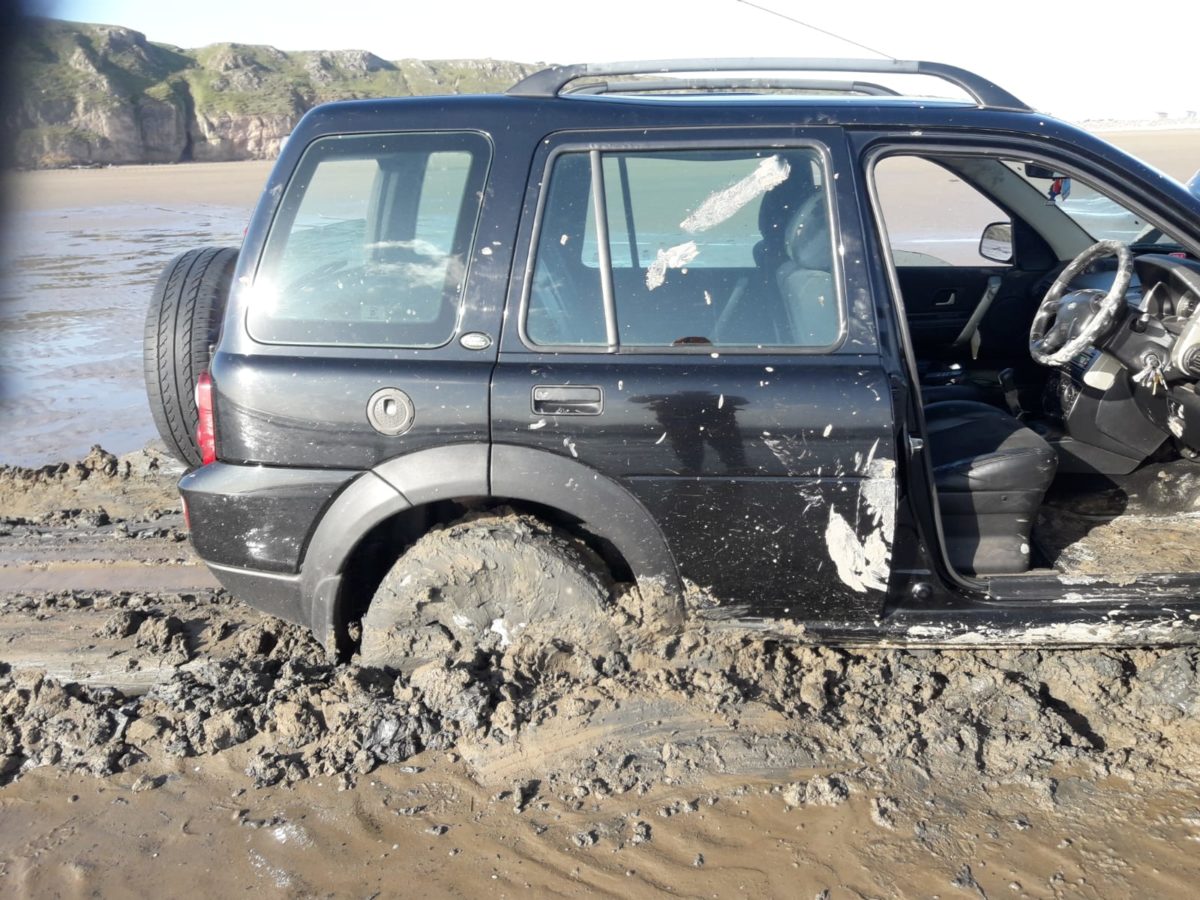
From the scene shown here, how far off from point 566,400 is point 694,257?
582 millimetres

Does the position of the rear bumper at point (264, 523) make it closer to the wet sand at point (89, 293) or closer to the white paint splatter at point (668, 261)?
the white paint splatter at point (668, 261)

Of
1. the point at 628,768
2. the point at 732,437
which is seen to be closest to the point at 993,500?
the point at 732,437

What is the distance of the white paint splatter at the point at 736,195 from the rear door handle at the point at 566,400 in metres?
0.60

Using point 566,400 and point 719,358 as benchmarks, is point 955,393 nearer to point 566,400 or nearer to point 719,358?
point 719,358

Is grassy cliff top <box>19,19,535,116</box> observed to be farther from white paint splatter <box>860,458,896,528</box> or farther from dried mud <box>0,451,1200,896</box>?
white paint splatter <box>860,458,896,528</box>

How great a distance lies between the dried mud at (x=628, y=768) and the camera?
8.45 ft

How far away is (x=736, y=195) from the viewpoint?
114 inches

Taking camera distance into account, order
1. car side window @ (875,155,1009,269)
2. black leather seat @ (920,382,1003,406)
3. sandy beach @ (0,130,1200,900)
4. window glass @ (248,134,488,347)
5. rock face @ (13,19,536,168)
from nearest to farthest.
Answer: sandy beach @ (0,130,1200,900) < window glass @ (248,134,488,347) < black leather seat @ (920,382,1003,406) < car side window @ (875,155,1009,269) < rock face @ (13,19,536,168)

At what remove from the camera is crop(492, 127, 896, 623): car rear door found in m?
2.73

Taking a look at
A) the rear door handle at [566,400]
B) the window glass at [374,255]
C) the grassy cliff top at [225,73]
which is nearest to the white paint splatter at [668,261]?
the rear door handle at [566,400]

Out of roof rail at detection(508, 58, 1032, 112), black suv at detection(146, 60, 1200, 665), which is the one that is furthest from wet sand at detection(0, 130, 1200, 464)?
black suv at detection(146, 60, 1200, 665)

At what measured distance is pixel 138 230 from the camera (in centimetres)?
1773

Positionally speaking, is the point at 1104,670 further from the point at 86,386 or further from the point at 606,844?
the point at 86,386

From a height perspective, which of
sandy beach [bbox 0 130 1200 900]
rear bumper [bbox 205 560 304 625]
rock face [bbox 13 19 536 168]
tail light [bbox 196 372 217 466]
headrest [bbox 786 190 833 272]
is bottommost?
sandy beach [bbox 0 130 1200 900]
